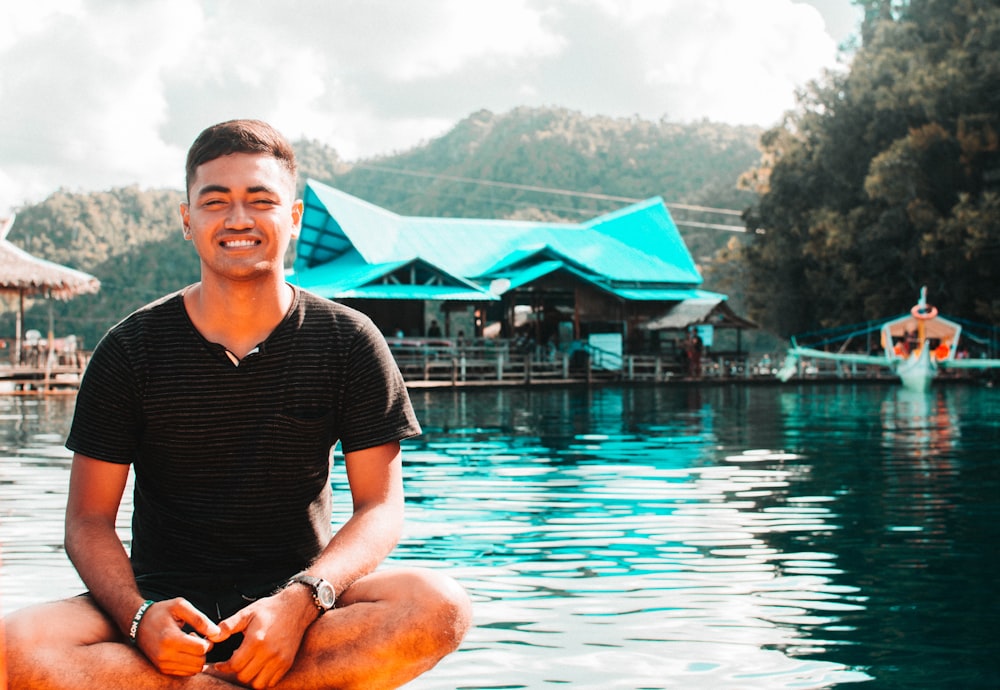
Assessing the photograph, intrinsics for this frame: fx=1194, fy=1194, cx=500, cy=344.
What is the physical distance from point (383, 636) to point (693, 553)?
3.45 metres

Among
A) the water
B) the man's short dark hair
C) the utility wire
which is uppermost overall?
the utility wire

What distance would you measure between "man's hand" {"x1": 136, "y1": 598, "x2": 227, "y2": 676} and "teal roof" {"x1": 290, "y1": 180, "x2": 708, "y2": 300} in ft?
83.1

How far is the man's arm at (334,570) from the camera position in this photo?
8.23 ft

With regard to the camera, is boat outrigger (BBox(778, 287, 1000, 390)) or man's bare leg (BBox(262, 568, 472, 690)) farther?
boat outrigger (BBox(778, 287, 1000, 390))

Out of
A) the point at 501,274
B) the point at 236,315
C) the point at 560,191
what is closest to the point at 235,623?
the point at 236,315

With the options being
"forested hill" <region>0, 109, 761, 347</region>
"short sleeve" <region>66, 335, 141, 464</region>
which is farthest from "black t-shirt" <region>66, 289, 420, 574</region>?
"forested hill" <region>0, 109, 761, 347</region>

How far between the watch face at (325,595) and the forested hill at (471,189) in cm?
5338

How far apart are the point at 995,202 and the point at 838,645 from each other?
27.7 m

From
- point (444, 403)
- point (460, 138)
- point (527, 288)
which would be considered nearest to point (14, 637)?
point (444, 403)

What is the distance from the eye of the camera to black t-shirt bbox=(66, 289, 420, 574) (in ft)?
9.23

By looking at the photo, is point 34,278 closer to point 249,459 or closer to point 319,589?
point 249,459

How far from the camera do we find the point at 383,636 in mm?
2633

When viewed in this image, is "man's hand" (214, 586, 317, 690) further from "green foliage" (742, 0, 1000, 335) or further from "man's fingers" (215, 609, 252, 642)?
"green foliage" (742, 0, 1000, 335)

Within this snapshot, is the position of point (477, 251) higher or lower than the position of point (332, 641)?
higher
